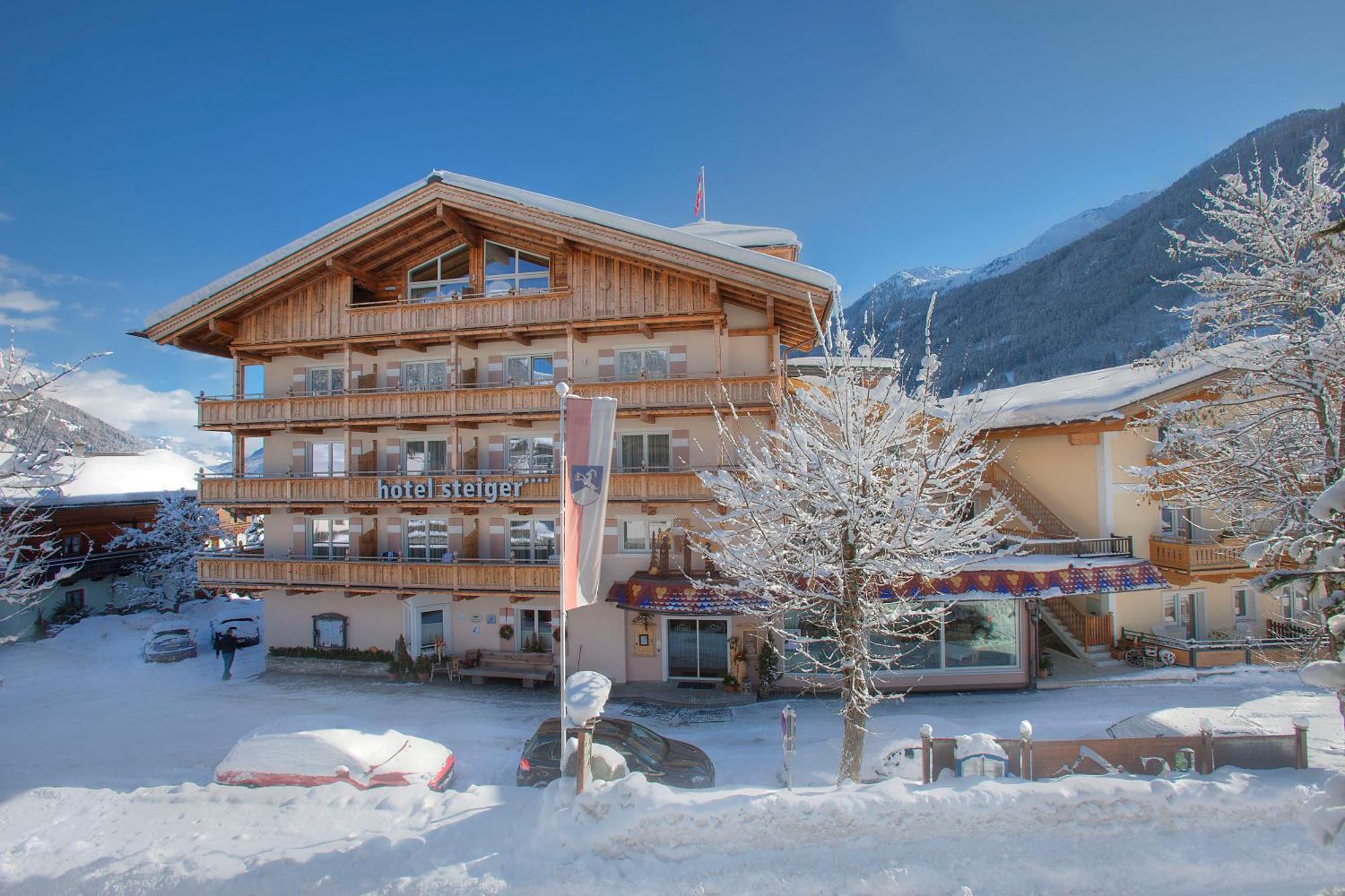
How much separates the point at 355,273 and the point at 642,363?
10159 millimetres

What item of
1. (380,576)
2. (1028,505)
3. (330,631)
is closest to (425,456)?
(380,576)

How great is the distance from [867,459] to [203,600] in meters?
34.1

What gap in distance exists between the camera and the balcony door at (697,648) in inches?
711

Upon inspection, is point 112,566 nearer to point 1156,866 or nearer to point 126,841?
point 126,841

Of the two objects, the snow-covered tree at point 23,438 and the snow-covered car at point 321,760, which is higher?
the snow-covered tree at point 23,438

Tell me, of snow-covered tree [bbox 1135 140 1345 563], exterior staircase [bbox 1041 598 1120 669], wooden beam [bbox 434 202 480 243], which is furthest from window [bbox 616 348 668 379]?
exterior staircase [bbox 1041 598 1120 669]

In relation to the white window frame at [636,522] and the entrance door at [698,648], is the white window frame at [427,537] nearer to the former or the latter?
the white window frame at [636,522]

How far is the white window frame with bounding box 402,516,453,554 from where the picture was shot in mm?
20094

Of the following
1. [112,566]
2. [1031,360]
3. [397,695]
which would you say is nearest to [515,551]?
[397,695]

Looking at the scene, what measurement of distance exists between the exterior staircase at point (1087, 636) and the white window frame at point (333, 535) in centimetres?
2235

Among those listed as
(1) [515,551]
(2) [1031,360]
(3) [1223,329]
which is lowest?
(1) [515,551]

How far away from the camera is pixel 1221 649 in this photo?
17.8m

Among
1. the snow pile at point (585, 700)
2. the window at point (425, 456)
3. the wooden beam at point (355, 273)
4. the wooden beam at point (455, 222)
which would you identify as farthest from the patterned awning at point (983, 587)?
the wooden beam at point (355, 273)

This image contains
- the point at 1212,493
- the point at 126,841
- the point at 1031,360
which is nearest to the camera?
the point at 126,841
